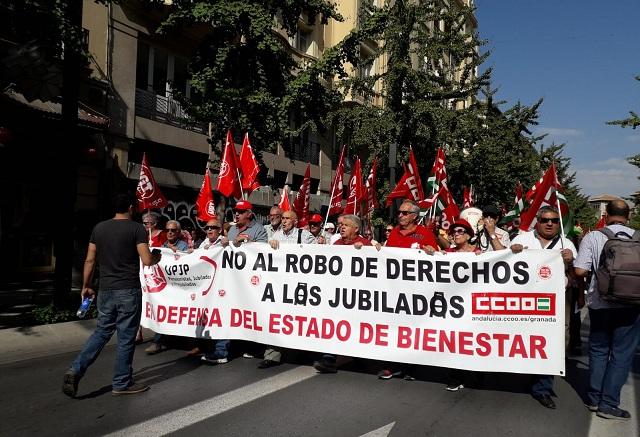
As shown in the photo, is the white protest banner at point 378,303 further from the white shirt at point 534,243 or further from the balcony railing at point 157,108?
the balcony railing at point 157,108

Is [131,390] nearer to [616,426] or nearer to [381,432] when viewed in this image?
[381,432]

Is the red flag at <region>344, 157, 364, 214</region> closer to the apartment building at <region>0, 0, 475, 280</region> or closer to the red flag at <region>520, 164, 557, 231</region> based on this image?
the apartment building at <region>0, 0, 475, 280</region>

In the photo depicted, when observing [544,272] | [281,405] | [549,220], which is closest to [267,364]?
[281,405]

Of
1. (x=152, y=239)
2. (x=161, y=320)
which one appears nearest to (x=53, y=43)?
(x=152, y=239)

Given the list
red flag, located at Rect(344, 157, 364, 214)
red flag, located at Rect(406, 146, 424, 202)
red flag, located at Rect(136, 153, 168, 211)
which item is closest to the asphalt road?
red flag, located at Rect(406, 146, 424, 202)

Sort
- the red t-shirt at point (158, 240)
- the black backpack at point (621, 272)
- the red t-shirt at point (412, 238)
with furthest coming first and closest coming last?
the red t-shirt at point (158, 240)
the red t-shirt at point (412, 238)
the black backpack at point (621, 272)

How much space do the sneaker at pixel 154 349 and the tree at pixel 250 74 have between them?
6.33m

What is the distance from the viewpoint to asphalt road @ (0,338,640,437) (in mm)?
4102

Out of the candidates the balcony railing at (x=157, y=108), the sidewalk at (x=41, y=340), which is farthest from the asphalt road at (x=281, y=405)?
the balcony railing at (x=157, y=108)

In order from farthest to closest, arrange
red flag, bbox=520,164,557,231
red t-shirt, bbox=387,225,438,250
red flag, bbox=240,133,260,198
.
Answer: red flag, bbox=240,133,260,198
red flag, bbox=520,164,557,231
red t-shirt, bbox=387,225,438,250

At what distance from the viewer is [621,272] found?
4.30m

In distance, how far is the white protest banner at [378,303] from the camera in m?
4.93

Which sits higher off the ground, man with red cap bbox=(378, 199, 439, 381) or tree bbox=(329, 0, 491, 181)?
tree bbox=(329, 0, 491, 181)

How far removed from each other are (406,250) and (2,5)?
22.2ft
